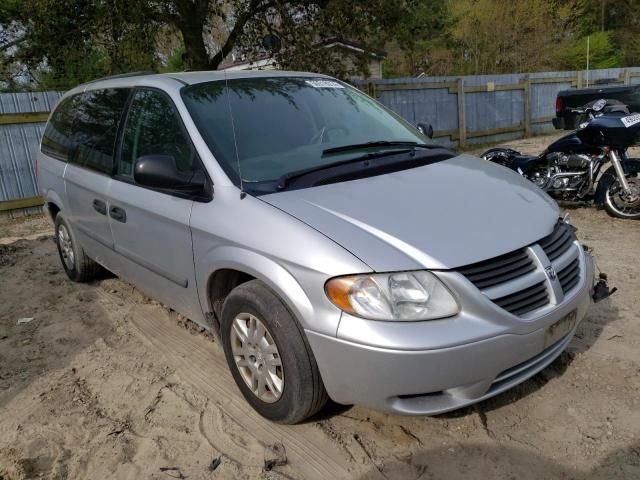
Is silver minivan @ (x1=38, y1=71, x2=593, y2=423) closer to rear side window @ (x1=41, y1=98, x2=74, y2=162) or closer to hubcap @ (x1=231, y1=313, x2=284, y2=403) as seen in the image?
hubcap @ (x1=231, y1=313, x2=284, y2=403)

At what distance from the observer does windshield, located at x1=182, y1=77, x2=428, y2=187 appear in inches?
117

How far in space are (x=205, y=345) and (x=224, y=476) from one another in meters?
1.37

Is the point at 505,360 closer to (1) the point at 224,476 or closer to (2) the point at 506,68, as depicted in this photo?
(1) the point at 224,476

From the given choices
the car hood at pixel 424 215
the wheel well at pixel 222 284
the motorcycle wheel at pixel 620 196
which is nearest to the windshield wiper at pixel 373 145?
the car hood at pixel 424 215

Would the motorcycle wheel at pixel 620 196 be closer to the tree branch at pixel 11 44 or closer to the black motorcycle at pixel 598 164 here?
the black motorcycle at pixel 598 164

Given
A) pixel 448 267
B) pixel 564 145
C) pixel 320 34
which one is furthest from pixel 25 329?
pixel 320 34

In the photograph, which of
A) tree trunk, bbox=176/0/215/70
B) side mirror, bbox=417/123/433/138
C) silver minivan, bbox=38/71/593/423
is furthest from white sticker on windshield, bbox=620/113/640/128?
tree trunk, bbox=176/0/215/70

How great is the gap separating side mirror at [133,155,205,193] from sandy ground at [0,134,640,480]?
1.22 m

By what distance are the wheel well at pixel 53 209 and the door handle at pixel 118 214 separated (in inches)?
66.7

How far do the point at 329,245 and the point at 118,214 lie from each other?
6.57 feet

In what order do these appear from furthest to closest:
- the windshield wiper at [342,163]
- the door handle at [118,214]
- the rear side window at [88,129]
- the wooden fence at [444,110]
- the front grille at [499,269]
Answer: the wooden fence at [444,110], the rear side window at [88,129], the door handle at [118,214], the windshield wiper at [342,163], the front grille at [499,269]

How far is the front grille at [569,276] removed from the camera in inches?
102

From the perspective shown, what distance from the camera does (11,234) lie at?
8086mm

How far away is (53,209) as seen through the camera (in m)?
5.23
